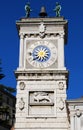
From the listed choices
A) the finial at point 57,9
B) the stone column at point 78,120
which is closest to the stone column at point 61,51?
the finial at point 57,9

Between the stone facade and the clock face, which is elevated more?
the clock face

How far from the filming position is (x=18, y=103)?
54906 mm

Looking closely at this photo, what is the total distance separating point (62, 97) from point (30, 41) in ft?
24.6

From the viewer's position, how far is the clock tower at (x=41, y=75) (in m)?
54.1

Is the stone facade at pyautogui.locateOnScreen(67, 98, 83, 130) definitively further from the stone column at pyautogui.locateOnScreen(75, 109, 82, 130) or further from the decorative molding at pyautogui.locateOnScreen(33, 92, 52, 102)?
the decorative molding at pyautogui.locateOnScreen(33, 92, 52, 102)

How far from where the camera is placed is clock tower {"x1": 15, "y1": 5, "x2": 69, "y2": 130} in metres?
54.1

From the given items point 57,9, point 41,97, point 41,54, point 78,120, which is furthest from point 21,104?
point 57,9

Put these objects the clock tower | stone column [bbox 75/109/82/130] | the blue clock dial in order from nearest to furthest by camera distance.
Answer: stone column [bbox 75/109/82/130] < the clock tower < the blue clock dial

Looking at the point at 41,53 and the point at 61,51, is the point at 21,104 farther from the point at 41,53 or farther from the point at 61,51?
the point at 61,51

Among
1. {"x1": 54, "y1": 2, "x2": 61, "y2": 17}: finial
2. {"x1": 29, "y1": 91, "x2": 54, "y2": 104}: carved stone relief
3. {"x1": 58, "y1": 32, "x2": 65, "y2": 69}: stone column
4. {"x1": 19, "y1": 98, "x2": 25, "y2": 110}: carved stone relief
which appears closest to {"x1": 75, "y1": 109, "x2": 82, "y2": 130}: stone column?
{"x1": 29, "y1": 91, "x2": 54, "y2": 104}: carved stone relief

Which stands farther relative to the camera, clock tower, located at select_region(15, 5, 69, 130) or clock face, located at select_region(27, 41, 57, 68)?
clock face, located at select_region(27, 41, 57, 68)

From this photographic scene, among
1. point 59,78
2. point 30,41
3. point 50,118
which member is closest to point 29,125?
point 50,118

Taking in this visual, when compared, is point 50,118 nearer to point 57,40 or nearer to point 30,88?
point 30,88

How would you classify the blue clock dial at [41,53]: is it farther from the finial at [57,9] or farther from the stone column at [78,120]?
the stone column at [78,120]
